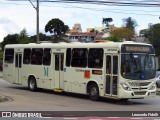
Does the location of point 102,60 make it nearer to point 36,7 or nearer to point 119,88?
point 119,88

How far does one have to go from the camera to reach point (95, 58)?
68.4ft

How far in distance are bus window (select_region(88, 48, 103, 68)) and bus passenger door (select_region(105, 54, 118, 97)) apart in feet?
1.56

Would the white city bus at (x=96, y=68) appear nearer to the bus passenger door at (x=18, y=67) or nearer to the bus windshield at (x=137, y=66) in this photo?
the bus windshield at (x=137, y=66)

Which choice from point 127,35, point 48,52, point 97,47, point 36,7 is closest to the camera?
point 97,47

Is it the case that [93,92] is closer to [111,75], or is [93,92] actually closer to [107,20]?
[111,75]

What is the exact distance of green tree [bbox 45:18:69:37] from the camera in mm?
85125

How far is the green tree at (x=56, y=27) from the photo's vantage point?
85125mm

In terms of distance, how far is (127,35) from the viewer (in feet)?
357

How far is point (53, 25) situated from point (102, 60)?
66.2 meters

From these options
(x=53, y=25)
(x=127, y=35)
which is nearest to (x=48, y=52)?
(x=53, y=25)

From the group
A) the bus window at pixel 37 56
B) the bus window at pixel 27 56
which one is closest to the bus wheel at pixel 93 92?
the bus window at pixel 37 56

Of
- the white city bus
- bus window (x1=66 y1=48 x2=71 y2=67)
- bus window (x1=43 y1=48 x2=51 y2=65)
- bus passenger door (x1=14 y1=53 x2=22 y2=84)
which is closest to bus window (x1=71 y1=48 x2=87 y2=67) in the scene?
the white city bus

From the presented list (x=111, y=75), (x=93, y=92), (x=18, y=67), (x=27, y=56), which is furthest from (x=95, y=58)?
(x=18, y=67)

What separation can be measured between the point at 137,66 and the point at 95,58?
214cm
